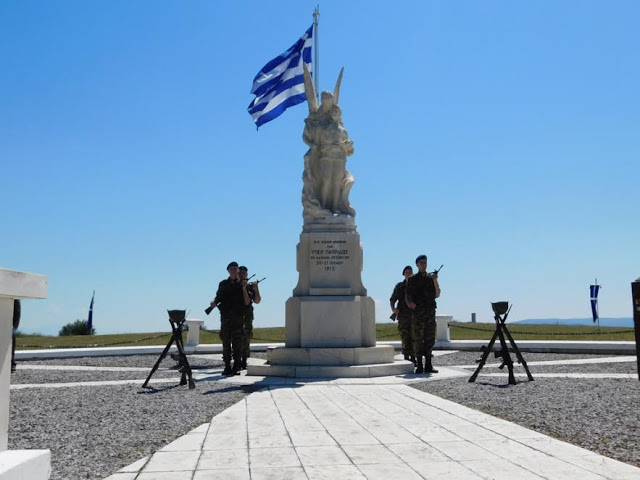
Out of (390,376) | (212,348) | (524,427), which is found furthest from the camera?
(212,348)

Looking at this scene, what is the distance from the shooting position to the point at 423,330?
11148mm

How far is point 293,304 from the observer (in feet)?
39.0

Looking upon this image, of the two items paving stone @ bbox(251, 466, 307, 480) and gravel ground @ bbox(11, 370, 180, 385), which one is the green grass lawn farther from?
paving stone @ bbox(251, 466, 307, 480)

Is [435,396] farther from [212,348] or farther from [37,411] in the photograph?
[212,348]

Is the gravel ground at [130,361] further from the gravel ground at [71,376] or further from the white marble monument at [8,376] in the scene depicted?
the white marble monument at [8,376]

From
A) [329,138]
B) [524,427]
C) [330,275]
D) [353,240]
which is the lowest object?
[524,427]

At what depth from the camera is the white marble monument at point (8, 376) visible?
2582mm

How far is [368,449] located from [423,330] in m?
6.58

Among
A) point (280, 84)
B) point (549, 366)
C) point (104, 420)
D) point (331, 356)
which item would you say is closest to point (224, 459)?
point (104, 420)

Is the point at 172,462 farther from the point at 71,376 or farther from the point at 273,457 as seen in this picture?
the point at 71,376

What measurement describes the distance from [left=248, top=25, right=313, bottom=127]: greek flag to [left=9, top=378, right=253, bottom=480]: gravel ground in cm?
869

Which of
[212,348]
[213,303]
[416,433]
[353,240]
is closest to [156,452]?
[416,433]

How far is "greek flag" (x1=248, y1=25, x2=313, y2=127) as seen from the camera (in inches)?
623

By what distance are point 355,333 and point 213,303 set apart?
287cm
